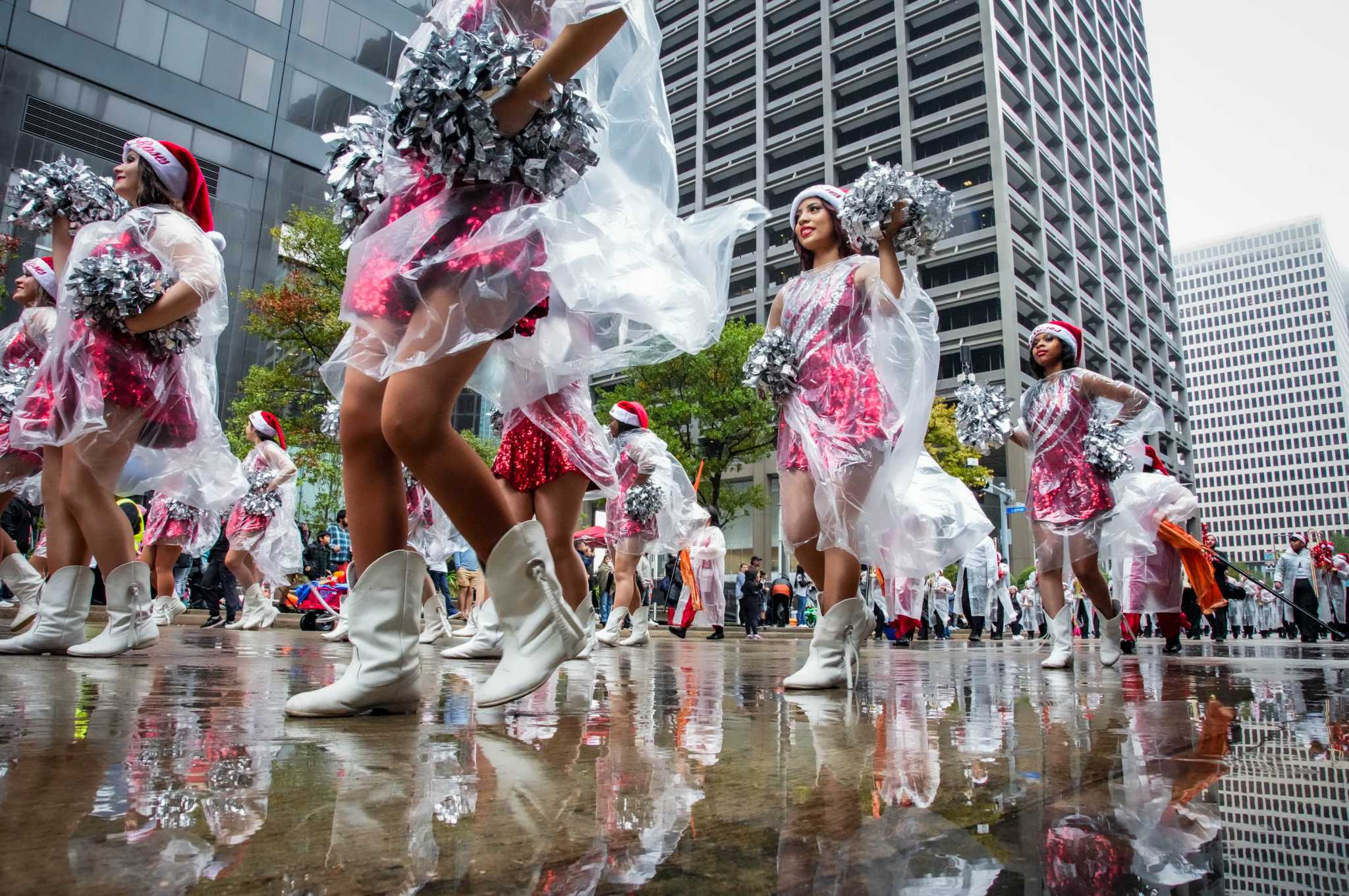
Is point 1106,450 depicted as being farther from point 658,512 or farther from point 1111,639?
point 658,512

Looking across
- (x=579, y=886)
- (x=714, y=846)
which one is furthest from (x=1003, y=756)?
(x=579, y=886)

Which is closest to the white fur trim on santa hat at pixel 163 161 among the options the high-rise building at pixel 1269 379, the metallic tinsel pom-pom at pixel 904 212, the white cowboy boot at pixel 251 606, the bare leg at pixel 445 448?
the bare leg at pixel 445 448

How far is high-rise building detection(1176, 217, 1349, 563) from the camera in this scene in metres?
116

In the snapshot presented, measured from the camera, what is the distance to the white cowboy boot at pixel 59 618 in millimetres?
3391

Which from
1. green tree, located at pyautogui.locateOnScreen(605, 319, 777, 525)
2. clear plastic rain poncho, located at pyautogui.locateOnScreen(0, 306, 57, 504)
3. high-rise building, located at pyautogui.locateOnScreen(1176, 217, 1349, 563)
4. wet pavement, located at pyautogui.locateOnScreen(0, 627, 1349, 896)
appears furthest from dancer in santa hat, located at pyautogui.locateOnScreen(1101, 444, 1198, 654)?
high-rise building, located at pyautogui.locateOnScreen(1176, 217, 1349, 563)

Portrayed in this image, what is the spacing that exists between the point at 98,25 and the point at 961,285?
33.5m

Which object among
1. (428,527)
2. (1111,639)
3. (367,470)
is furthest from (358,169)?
(428,527)

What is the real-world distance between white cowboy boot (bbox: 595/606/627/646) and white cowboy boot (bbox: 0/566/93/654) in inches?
164

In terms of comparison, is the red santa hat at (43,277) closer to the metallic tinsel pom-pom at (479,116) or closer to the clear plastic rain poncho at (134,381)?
the clear plastic rain poncho at (134,381)

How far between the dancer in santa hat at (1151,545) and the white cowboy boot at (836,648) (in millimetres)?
3568

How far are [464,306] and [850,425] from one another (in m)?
1.87

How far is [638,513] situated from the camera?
728cm

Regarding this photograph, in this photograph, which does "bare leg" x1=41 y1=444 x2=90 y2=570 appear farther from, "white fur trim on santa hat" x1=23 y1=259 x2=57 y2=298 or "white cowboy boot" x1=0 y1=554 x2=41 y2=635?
"white cowboy boot" x1=0 y1=554 x2=41 y2=635

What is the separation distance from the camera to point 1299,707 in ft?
8.68
